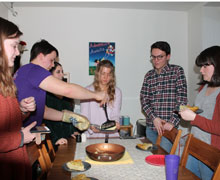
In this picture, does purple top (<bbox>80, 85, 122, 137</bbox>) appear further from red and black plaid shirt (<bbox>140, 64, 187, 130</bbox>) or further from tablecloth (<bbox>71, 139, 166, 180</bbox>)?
tablecloth (<bbox>71, 139, 166, 180</bbox>)

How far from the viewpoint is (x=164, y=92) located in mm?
2365

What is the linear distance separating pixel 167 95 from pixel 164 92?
45 mm

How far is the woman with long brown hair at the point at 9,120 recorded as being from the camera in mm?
1052

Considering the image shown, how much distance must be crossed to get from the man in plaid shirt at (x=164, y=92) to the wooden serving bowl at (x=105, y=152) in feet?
2.77

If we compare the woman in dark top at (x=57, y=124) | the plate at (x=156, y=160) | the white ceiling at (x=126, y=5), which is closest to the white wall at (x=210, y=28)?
the white ceiling at (x=126, y=5)

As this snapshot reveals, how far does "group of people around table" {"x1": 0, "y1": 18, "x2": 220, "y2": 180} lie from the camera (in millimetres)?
1098

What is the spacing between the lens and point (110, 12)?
3.72 meters

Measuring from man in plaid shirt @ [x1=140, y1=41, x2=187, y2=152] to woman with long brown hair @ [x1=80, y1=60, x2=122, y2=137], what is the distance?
0.35 metres

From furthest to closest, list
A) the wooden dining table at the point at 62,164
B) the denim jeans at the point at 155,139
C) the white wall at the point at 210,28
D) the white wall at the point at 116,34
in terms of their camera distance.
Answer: the white wall at the point at 116,34
the white wall at the point at 210,28
the denim jeans at the point at 155,139
the wooden dining table at the point at 62,164

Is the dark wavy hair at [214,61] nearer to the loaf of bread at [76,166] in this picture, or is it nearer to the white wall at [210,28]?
the loaf of bread at [76,166]

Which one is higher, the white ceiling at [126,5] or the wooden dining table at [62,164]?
the white ceiling at [126,5]

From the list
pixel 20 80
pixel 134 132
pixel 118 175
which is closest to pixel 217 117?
pixel 118 175

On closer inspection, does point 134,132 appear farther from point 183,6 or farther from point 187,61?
point 183,6

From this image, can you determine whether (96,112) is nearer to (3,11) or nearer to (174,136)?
(174,136)
